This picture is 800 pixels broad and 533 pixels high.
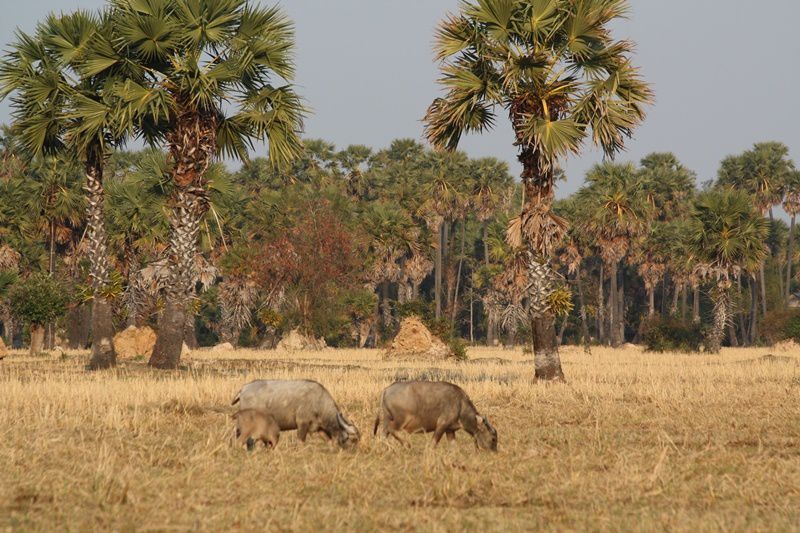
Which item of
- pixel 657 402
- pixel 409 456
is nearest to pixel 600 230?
pixel 657 402

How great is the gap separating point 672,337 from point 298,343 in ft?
77.2

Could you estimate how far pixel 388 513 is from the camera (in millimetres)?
8805

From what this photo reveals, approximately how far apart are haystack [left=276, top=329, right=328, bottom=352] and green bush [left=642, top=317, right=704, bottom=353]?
20.9 m

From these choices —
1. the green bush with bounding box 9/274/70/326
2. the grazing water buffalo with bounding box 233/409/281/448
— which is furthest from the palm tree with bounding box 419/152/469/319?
the grazing water buffalo with bounding box 233/409/281/448

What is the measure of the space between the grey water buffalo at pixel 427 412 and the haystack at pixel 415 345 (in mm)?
29160

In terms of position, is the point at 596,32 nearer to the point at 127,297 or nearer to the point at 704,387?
the point at 704,387

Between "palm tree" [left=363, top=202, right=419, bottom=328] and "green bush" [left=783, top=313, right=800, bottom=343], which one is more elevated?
"palm tree" [left=363, top=202, right=419, bottom=328]

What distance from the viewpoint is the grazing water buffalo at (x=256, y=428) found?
12.2 meters

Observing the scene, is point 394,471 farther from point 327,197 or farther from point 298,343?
point 327,197

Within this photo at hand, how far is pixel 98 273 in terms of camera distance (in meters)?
27.7

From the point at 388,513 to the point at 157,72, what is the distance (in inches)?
821

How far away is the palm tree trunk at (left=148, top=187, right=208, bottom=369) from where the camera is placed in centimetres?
2711

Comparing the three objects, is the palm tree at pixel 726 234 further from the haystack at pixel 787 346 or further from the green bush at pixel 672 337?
the haystack at pixel 787 346

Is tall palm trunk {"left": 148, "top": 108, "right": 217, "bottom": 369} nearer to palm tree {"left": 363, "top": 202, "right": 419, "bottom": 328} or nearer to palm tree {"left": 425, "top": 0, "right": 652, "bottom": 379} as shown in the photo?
palm tree {"left": 425, "top": 0, "right": 652, "bottom": 379}
